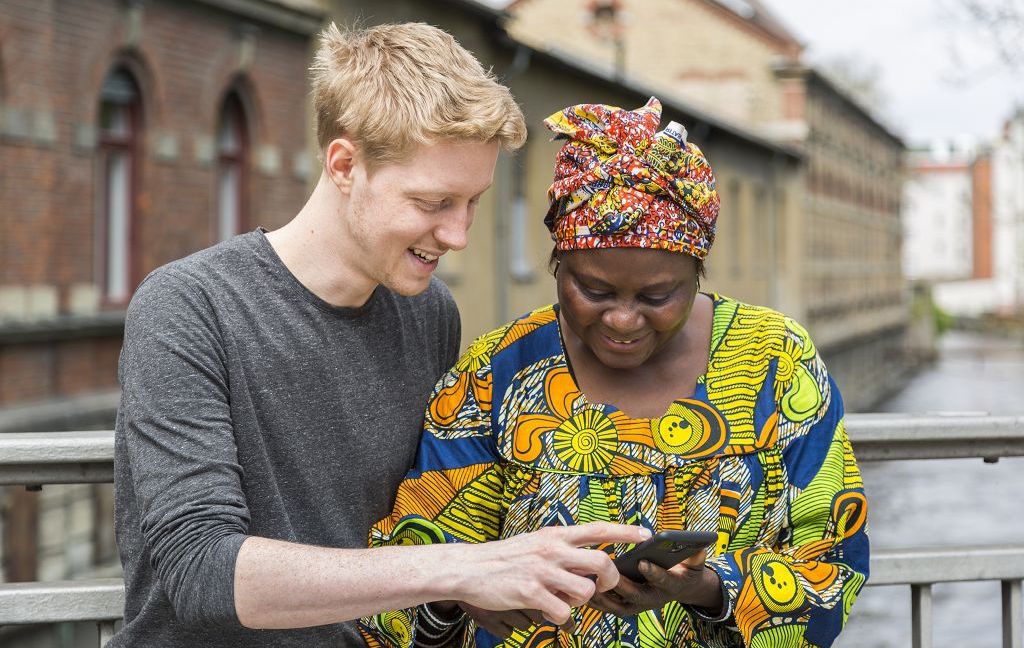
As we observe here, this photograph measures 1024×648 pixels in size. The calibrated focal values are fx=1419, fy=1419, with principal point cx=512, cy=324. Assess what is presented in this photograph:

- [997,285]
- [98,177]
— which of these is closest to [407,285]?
[98,177]

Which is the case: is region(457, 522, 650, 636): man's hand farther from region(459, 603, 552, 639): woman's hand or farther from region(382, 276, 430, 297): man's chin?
region(382, 276, 430, 297): man's chin

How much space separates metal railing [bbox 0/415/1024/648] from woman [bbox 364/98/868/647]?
0.44 metres

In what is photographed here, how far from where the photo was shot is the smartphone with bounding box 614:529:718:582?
7.36ft

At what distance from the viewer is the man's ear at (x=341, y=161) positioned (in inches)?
95.1

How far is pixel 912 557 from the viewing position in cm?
306

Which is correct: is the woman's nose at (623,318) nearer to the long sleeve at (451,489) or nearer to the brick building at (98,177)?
the long sleeve at (451,489)

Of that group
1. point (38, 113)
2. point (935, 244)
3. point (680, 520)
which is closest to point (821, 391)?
point (680, 520)

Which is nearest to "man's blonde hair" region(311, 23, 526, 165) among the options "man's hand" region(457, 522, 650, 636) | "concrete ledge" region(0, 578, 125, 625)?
"man's hand" region(457, 522, 650, 636)

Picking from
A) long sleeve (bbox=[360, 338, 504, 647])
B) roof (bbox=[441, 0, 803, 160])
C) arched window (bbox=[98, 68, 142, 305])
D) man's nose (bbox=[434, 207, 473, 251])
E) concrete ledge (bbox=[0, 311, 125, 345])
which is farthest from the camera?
roof (bbox=[441, 0, 803, 160])

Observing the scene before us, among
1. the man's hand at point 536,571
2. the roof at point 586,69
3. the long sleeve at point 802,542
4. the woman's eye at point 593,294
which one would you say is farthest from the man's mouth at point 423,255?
the roof at point 586,69

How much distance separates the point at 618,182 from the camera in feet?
8.18

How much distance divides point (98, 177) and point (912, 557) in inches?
411

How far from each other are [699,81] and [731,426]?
120ft

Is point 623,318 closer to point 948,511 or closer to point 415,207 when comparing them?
point 415,207
